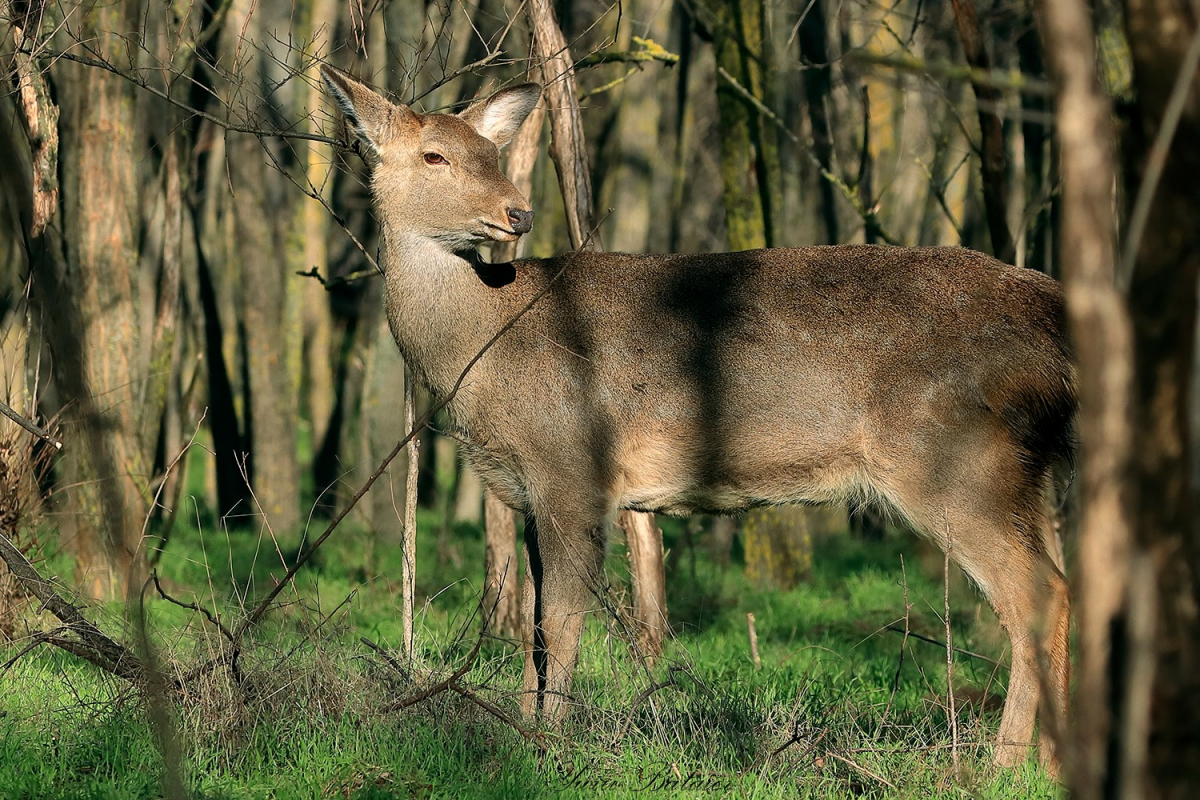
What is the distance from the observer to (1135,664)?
2.06 m

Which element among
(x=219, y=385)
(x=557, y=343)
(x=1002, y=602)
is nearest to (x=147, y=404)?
(x=219, y=385)

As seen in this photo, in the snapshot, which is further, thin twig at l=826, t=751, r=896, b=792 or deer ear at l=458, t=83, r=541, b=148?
deer ear at l=458, t=83, r=541, b=148

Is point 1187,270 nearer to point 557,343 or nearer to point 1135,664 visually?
point 1135,664

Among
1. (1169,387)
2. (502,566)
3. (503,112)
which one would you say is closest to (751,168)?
(503,112)

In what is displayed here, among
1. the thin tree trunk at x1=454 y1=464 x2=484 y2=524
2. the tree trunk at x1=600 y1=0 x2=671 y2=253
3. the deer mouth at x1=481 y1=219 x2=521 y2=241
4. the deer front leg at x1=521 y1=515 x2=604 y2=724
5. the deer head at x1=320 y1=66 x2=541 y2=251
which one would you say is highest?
the tree trunk at x1=600 y1=0 x2=671 y2=253

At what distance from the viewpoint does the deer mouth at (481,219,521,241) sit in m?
6.02

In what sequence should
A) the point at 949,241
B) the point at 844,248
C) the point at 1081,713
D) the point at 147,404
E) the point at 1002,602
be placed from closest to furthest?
the point at 1081,713 < the point at 1002,602 < the point at 844,248 < the point at 147,404 < the point at 949,241

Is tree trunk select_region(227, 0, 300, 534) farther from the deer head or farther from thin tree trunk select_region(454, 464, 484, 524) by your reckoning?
the deer head

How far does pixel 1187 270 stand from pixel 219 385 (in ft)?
38.5

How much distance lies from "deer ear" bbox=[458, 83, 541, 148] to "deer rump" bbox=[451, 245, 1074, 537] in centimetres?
101

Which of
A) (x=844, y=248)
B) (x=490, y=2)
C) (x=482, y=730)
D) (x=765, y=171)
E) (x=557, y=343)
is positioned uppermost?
(x=490, y=2)

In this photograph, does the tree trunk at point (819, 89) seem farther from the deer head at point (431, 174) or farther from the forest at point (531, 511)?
the deer head at point (431, 174)

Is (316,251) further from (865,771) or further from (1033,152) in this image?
(865,771)

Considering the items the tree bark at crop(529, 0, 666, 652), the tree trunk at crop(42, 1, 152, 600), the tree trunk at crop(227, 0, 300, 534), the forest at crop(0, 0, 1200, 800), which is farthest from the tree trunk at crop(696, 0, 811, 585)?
the tree trunk at crop(227, 0, 300, 534)
